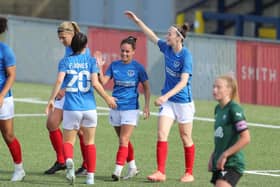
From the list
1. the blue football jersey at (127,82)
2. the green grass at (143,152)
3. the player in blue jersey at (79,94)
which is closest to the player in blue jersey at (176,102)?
the green grass at (143,152)

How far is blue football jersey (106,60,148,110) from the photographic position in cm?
1395

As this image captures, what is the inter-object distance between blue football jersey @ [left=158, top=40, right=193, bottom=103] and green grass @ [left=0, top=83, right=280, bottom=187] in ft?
3.36

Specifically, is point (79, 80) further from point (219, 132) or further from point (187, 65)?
point (219, 132)

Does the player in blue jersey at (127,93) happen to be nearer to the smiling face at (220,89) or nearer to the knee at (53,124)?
the knee at (53,124)

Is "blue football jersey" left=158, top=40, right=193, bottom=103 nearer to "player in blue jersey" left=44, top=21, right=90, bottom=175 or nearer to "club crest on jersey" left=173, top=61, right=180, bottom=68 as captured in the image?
"club crest on jersey" left=173, top=61, right=180, bottom=68

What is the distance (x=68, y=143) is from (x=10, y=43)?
48.2 ft

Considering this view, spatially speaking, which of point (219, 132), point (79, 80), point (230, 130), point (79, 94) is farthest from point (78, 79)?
point (230, 130)

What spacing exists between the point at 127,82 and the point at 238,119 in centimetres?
355

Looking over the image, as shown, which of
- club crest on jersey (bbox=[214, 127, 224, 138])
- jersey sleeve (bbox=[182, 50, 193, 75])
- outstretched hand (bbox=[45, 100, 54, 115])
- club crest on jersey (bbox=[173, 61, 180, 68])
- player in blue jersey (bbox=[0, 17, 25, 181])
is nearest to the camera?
club crest on jersey (bbox=[214, 127, 224, 138])

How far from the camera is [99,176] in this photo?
554 inches

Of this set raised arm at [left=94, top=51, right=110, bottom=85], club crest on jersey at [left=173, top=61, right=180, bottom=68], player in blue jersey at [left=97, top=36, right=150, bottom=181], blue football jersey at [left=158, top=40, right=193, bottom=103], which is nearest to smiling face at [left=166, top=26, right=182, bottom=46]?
blue football jersey at [left=158, top=40, right=193, bottom=103]

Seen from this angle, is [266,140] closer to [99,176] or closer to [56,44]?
[99,176]

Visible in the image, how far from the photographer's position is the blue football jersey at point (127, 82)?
45.8 feet

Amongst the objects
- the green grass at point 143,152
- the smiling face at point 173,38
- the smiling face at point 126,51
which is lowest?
the green grass at point 143,152
